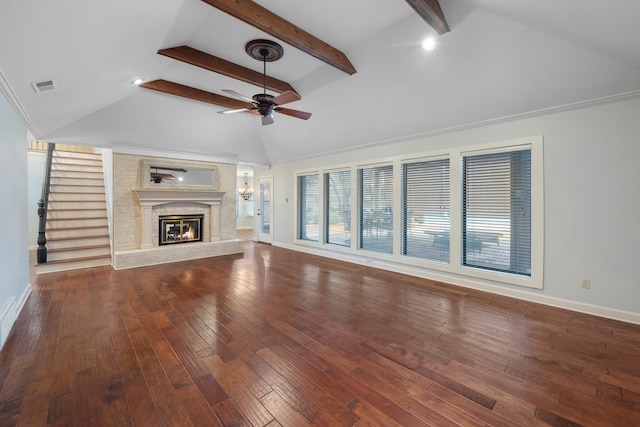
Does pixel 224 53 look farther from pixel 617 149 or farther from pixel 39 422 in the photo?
pixel 617 149

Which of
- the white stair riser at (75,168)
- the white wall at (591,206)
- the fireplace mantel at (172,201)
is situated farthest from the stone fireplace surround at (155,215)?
the white wall at (591,206)

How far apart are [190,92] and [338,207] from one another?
3.81 meters

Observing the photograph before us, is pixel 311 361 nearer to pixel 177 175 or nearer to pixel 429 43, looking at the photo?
pixel 429 43

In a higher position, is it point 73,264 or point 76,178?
point 76,178

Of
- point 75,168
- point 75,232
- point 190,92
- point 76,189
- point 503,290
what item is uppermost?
point 190,92

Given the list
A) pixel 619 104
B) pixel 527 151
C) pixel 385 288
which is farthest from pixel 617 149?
pixel 385 288

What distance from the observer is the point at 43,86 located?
9.16ft

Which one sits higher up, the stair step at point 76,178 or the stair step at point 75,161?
the stair step at point 75,161

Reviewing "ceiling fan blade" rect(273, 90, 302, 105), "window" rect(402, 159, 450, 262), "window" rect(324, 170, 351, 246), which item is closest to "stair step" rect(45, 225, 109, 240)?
"window" rect(324, 170, 351, 246)

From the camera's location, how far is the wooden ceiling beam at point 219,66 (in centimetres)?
337

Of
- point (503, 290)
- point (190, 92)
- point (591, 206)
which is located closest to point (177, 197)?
point (190, 92)

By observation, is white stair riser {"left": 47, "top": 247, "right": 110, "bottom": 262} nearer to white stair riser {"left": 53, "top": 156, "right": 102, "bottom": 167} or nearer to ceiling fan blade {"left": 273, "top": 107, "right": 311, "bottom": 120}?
white stair riser {"left": 53, "top": 156, "right": 102, "bottom": 167}

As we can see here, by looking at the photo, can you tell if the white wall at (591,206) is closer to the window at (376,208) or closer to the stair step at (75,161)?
the window at (376,208)

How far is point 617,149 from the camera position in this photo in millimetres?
3088
